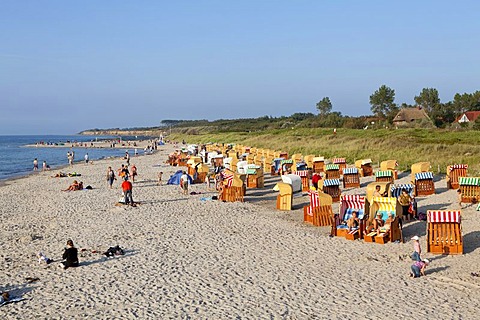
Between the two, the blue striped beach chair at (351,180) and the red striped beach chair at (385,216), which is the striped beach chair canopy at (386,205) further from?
the blue striped beach chair at (351,180)

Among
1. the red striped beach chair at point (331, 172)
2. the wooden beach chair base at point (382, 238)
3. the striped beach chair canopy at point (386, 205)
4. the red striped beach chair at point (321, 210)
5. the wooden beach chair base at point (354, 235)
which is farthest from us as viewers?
the red striped beach chair at point (331, 172)

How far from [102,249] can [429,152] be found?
65.8 feet

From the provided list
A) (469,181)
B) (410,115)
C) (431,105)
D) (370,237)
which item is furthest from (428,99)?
(370,237)

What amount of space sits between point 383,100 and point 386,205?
71.0 meters

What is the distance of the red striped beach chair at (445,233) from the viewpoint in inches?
377

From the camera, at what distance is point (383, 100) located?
79.0 metres

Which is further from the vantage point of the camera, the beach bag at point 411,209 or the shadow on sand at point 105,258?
the beach bag at point 411,209

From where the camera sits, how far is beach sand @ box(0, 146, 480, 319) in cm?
718

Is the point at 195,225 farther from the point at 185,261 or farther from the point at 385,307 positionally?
the point at 385,307

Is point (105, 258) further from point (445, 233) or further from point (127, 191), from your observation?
point (127, 191)

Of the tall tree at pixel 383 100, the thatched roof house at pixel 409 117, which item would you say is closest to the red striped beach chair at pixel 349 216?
the thatched roof house at pixel 409 117

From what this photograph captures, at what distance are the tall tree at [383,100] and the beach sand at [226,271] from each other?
6642cm

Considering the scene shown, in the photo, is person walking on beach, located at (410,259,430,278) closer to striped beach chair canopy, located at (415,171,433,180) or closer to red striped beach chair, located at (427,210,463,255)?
red striped beach chair, located at (427,210,463,255)

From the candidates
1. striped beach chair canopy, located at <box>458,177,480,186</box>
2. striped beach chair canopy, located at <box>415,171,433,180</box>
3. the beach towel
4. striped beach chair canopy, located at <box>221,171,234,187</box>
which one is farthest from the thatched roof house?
the beach towel
